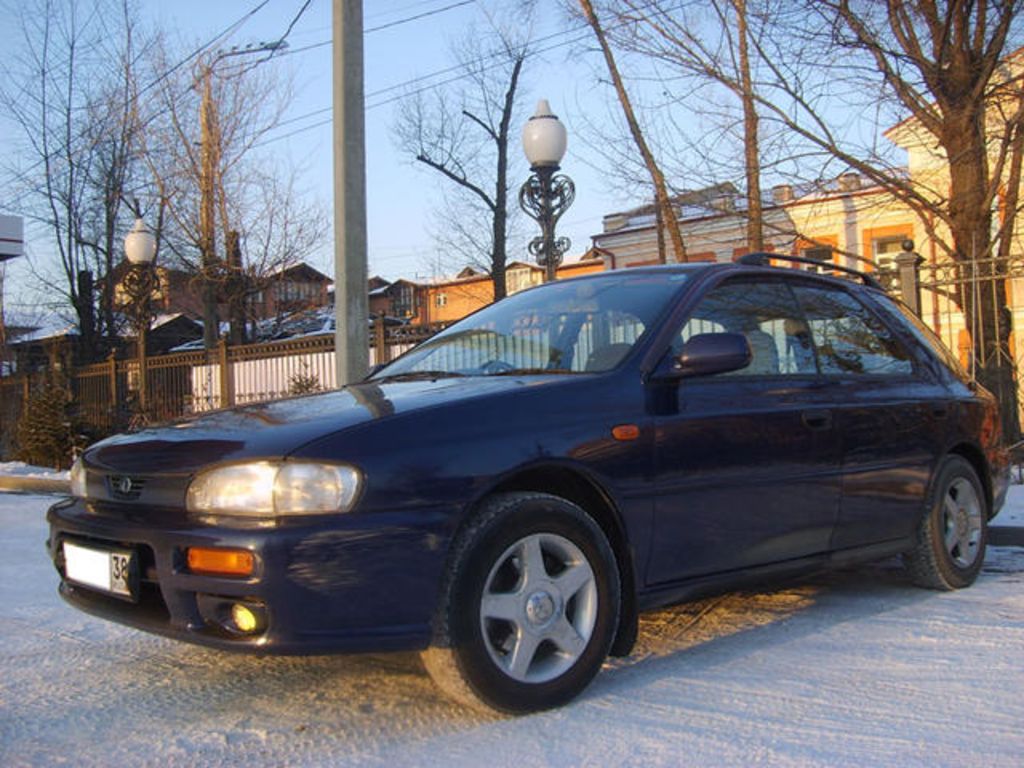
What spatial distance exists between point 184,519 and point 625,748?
1.45 m

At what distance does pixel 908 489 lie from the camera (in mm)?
4520

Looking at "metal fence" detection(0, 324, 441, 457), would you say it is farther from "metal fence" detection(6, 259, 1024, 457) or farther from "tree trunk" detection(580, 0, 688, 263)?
"tree trunk" detection(580, 0, 688, 263)

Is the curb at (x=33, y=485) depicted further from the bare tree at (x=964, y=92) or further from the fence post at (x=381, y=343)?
the bare tree at (x=964, y=92)

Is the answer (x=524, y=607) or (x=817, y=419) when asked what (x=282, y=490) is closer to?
(x=524, y=607)

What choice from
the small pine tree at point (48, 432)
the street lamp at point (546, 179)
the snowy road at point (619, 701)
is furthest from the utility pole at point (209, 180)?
the snowy road at point (619, 701)

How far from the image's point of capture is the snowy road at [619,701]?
2779mm

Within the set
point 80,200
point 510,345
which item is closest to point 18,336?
point 80,200

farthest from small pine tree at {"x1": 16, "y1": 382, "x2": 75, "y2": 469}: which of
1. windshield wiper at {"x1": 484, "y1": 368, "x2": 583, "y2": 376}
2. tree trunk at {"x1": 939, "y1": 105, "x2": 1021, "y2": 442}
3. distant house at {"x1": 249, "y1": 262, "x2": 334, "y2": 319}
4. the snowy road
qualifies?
windshield wiper at {"x1": 484, "y1": 368, "x2": 583, "y2": 376}

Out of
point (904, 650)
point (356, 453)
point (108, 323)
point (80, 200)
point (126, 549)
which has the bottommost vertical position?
point (904, 650)

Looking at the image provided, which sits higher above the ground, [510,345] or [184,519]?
[510,345]

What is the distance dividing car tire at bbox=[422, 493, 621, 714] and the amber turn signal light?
1.89 feet

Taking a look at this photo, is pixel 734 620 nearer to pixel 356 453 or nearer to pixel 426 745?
pixel 426 745

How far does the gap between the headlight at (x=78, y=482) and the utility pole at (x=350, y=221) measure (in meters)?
4.02

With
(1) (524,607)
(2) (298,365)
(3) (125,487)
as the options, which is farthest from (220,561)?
(2) (298,365)
